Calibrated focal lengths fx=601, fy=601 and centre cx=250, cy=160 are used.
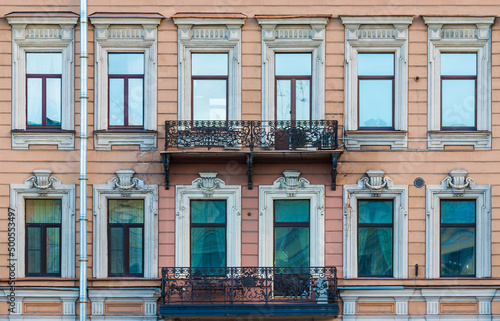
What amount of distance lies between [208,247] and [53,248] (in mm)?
3640

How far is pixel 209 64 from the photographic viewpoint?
14203 mm

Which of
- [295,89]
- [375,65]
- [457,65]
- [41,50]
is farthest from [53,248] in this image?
[457,65]

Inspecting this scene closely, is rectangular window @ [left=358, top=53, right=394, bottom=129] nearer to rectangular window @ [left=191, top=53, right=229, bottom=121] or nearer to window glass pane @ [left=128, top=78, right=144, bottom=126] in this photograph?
rectangular window @ [left=191, top=53, right=229, bottom=121]

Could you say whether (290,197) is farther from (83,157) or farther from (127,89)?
(83,157)

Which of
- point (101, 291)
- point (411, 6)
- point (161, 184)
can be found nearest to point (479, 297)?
point (411, 6)

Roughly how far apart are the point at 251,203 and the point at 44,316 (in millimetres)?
5407

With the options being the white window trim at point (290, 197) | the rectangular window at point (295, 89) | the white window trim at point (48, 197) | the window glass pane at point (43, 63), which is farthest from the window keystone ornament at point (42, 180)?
the rectangular window at point (295, 89)

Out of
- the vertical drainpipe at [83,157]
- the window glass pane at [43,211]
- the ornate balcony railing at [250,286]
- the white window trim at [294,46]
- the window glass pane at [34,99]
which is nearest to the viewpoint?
the ornate balcony railing at [250,286]

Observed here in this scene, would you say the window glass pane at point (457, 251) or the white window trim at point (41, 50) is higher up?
the white window trim at point (41, 50)

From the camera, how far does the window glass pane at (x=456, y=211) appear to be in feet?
45.9

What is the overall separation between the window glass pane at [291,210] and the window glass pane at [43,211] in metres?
5.12

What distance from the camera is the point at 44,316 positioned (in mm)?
13789

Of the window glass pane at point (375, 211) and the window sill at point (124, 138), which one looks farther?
the window glass pane at point (375, 211)

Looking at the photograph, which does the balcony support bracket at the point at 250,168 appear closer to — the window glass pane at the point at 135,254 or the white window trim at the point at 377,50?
the white window trim at the point at 377,50
